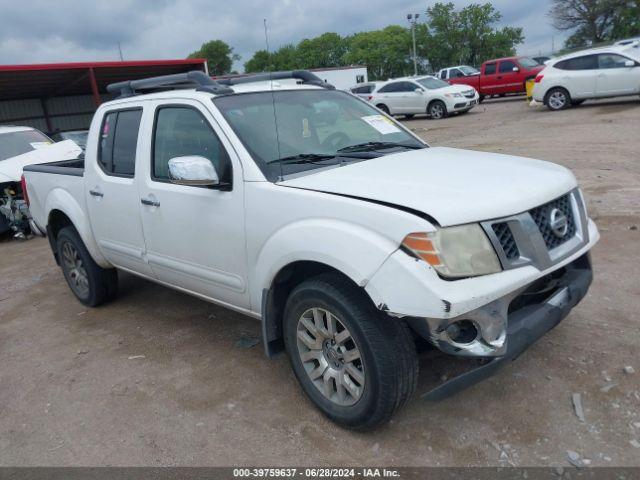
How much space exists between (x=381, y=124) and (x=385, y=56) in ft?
264

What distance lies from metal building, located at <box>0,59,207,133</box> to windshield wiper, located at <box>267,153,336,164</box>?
1685cm

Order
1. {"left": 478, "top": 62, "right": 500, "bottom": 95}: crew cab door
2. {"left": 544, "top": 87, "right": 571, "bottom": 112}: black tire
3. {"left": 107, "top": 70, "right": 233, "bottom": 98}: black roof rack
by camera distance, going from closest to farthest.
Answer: {"left": 107, "top": 70, "right": 233, "bottom": 98}: black roof rack, {"left": 544, "top": 87, "right": 571, "bottom": 112}: black tire, {"left": 478, "top": 62, "right": 500, "bottom": 95}: crew cab door

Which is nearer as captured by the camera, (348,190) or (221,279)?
(348,190)

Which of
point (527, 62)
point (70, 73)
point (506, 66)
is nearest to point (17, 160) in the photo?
point (70, 73)

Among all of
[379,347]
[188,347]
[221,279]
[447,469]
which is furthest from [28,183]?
[447,469]

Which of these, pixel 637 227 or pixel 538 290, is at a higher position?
pixel 538 290

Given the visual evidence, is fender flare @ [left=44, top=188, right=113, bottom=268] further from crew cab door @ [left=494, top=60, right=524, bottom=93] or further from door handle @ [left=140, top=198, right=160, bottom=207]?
crew cab door @ [left=494, top=60, right=524, bottom=93]

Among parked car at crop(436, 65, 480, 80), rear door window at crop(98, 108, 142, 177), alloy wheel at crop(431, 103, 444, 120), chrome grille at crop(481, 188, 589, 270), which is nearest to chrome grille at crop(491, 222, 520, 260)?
chrome grille at crop(481, 188, 589, 270)

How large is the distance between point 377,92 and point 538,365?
18.5 metres

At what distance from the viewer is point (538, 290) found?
2.81 meters

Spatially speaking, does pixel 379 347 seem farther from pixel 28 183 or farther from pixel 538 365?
pixel 28 183

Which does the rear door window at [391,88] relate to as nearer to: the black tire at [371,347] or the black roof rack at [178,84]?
the black roof rack at [178,84]

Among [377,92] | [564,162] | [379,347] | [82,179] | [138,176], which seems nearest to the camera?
[379,347]

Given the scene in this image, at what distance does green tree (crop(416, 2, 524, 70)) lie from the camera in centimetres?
6100
